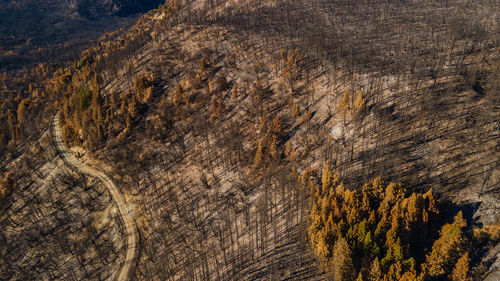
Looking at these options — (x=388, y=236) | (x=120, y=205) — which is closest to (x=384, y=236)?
(x=388, y=236)

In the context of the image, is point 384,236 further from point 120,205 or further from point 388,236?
point 120,205

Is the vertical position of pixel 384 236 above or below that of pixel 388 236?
below

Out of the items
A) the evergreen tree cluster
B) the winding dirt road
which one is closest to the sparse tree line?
the evergreen tree cluster

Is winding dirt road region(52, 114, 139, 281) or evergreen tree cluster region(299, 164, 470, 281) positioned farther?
winding dirt road region(52, 114, 139, 281)

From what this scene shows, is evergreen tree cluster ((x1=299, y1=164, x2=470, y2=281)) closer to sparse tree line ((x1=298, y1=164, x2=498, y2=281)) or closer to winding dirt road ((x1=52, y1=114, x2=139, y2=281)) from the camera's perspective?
sparse tree line ((x1=298, y1=164, x2=498, y2=281))

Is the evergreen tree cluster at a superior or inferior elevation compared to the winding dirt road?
superior
